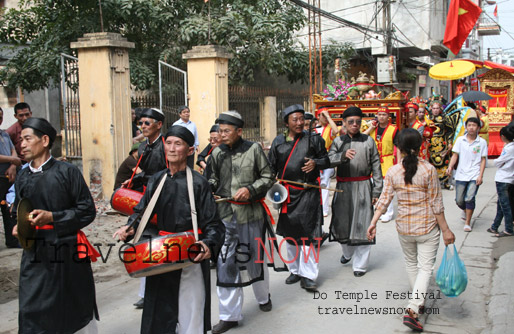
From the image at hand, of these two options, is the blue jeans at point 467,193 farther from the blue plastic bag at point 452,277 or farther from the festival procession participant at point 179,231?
the festival procession participant at point 179,231

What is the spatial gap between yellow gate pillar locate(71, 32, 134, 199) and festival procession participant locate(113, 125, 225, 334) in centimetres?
623

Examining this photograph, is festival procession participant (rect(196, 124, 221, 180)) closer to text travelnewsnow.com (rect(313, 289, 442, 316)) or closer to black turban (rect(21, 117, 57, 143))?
text travelnewsnow.com (rect(313, 289, 442, 316))

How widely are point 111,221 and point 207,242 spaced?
5542 mm

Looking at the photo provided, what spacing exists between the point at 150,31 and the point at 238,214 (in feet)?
33.9

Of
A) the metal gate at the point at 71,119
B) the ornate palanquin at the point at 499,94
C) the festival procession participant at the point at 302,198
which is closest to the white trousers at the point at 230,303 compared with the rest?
the festival procession participant at the point at 302,198

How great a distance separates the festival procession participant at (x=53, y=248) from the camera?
3469 mm

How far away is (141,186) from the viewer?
5.39 metres

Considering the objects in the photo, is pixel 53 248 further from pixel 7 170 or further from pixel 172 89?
pixel 172 89

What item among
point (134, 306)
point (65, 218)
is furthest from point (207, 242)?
point (134, 306)

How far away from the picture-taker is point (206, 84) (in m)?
11.5

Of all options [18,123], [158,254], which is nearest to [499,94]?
[18,123]

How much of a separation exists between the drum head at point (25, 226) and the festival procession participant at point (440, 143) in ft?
31.8

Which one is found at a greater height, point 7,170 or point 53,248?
point 7,170

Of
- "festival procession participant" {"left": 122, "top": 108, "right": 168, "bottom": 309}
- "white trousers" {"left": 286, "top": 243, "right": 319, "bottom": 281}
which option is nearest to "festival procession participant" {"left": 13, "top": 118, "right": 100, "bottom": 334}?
"festival procession participant" {"left": 122, "top": 108, "right": 168, "bottom": 309}
